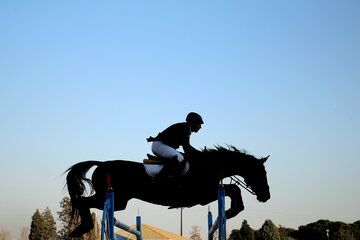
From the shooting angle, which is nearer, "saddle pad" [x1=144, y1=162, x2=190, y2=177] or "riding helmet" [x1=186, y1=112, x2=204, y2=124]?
"riding helmet" [x1=186, y1=112, x2=204, y2=124]

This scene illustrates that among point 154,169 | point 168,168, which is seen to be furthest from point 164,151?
point 154,169

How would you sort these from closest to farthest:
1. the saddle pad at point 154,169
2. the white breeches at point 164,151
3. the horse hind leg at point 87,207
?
the white breeches at point 164,151
the saddle pad at point 154,169
the horse hind leg at point 87,207

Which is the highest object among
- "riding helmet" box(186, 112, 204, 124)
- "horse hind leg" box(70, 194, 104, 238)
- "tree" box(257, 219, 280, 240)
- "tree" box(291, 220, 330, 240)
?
"tree" box(291, 220, 330, 240)

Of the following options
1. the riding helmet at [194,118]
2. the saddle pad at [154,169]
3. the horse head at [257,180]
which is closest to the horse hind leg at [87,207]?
the saddle pad at [154,169]

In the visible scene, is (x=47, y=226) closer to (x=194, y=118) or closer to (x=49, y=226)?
(x=49, y=226)

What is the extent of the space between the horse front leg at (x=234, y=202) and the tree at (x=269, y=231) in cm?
2339

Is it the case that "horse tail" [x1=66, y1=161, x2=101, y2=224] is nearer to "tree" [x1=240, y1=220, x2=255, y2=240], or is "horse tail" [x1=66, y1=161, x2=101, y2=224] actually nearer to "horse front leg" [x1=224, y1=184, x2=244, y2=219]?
"horse front leg" [x1=224, y1=184, x2=244, y2=219]

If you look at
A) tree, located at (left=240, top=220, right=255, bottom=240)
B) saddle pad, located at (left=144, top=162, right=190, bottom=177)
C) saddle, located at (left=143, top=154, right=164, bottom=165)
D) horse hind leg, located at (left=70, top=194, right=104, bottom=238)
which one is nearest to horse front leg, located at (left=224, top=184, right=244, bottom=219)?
saddle pad, located at (left=144, top=162, right=190, bottom=177)

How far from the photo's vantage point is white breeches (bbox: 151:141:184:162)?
7.05m

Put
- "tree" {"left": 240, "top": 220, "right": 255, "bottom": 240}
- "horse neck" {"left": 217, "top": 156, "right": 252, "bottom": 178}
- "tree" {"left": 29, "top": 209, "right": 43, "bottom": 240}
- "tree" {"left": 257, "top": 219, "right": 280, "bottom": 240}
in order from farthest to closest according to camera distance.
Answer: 1. "tree" {"left": 29, "top": 209, "right": 43, "bottom": 240}
2. "tree" {"left": 240, "top": 220, "right": 255, "bottom": 240}
3. "tree" {"left": 257, "top": 219, "right": 280, "bottom": 240}
4. "horse neck" {"left": 217, "top": 156, "right": 252, "bottom": 178}

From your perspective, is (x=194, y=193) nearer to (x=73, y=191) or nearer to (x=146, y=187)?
(x=146, y=187)

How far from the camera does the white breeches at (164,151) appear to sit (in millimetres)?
7047

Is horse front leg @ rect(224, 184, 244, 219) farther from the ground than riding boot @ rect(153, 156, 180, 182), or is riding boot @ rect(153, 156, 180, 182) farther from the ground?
riding boot @ rect(153, 156, 180, 182)

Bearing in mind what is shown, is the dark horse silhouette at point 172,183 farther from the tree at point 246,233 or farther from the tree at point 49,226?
the tree at point 49,226
